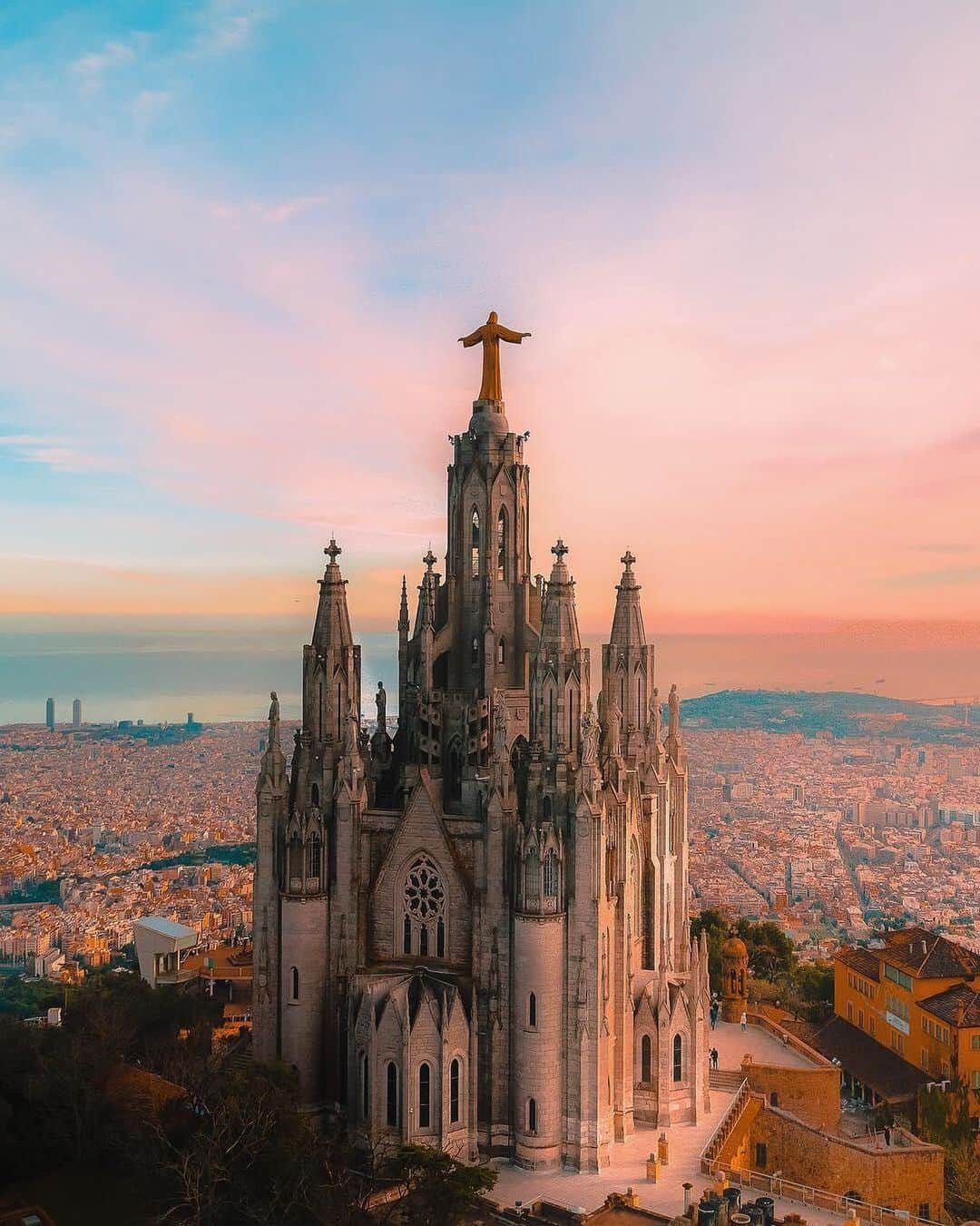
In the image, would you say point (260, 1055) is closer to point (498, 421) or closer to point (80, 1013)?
point (80, 1013)

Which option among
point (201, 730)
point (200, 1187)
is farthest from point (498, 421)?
point (201, 730)

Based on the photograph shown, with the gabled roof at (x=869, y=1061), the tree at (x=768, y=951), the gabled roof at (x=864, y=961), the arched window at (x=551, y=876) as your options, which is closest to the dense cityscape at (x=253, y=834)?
the tree at (x=768, y=951)

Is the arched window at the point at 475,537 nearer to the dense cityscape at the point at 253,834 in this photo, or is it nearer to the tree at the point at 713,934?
the tree at the point at 713,934

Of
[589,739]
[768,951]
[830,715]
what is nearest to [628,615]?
[589,739]

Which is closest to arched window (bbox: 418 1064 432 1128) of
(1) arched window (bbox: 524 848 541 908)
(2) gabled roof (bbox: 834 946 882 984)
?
(1) arched window (bbox: 524 848 541 908)

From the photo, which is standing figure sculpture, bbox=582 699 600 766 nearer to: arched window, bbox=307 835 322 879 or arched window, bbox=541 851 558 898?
arched window, bbox=541 851 558 898
